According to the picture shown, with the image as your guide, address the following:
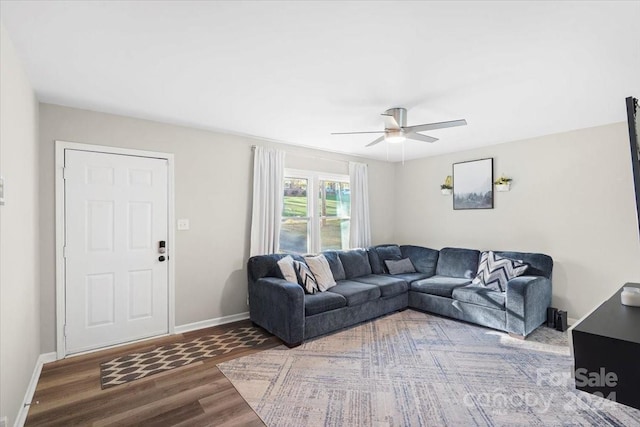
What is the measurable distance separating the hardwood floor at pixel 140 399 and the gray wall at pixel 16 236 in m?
0.21

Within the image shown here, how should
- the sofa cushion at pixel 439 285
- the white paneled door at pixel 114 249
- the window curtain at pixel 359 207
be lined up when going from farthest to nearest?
the window curtain at pixel 359 207
the sofa cushion at pixel 439 285
the white paneled door at pixel 114 249

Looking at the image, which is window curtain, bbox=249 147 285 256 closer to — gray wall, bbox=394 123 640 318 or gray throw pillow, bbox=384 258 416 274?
gray throw pillow, bbox=384 258 416 274

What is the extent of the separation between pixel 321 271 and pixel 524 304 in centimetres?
231

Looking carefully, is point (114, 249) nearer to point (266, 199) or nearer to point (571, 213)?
point (266, 199)

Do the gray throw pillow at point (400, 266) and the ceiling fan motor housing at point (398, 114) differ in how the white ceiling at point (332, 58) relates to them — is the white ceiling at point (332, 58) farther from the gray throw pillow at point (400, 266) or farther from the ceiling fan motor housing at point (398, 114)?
the gray throw pillow at point (400, 266)

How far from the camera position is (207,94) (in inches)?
111

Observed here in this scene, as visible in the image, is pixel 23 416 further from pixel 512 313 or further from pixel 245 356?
pixel 512 313

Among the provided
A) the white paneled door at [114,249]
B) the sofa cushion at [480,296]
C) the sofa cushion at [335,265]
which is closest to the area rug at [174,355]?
the white paneled door at [114,249]

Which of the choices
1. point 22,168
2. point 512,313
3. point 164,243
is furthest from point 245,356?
point 512,313

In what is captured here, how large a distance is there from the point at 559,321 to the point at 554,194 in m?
1.58

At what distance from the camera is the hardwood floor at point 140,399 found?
2129 mm

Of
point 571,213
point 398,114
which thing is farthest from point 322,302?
point 571,213

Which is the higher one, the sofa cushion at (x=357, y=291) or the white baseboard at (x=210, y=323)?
the sofa cushion at (x=357, y=291)

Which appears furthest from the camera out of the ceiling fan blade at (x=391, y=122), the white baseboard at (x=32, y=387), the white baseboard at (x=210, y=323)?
the white baseboard at (x=210, y=323)
